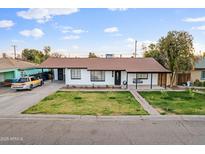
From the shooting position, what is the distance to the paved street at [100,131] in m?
6.52

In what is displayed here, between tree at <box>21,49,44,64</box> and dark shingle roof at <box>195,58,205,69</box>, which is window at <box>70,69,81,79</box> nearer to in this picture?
dark shingle roof at <box>195,58,205,69</box>

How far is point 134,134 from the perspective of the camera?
7121 mm

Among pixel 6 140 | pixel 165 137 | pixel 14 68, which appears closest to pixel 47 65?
pixel 14 68

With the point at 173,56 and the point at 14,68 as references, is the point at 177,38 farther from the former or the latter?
the point at 14,68

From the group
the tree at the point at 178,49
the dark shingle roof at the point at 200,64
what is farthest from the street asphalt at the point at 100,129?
the dark shingle roof at the point at 200,64

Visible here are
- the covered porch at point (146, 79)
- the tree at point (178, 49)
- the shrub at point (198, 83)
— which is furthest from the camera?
the shrub at point (198, 83)

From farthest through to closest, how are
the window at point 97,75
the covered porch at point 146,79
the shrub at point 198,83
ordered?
the shrub at point 198,83 → the window at point 97,75 → the covered porch at point 146,79

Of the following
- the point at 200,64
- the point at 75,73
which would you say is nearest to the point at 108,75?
the point at 75,73

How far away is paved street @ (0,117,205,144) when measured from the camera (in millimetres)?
6516

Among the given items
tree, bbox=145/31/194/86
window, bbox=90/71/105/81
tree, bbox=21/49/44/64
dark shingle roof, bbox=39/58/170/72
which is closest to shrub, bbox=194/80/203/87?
tree, bbox=145/31/194/86

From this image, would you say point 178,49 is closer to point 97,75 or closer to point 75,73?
point 97,75

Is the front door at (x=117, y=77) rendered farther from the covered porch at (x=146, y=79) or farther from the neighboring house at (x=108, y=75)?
the covered porch at (x=146, y=79)

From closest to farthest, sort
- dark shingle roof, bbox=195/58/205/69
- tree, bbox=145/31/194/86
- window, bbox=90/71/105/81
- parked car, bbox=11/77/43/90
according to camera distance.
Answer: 1. parked car, bbox=11/77/43/90
2. tree, bbox=145/31/194/86
3. window, bbox=90/71/105/81
4. dark shingle roof, bbox=195/58/205/69

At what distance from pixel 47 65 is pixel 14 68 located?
4852 mm
